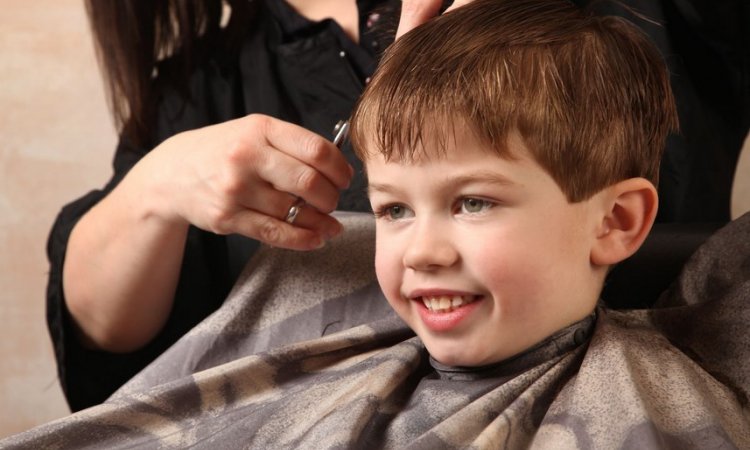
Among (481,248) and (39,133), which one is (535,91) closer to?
(481,248)

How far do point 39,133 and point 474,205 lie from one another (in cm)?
139

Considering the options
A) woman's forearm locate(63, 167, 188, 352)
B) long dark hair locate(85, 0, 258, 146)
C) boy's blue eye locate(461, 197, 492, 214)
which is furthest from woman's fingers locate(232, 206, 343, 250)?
long dark hair locate(85, 0, 258, 146)

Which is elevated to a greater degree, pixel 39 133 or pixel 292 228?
pixel 292 228

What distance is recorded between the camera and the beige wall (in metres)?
2.01

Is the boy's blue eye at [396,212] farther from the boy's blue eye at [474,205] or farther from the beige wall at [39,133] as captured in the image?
the beige wall at [39,133]

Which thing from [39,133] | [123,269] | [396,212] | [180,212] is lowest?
[39,133]

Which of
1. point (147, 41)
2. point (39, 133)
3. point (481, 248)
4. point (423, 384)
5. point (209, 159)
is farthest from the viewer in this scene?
point (39, 133)

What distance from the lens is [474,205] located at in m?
0.86

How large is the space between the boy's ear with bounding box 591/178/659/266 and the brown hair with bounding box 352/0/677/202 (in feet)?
0.05

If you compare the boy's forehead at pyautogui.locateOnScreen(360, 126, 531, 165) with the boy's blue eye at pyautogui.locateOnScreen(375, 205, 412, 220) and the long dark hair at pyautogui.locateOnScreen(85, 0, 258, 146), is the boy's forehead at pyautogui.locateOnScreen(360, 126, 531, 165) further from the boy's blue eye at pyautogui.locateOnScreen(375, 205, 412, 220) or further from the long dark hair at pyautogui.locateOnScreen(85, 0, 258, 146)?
the long dark hair at pyautogui.locateOnScreen(85, 0, 258, 146)

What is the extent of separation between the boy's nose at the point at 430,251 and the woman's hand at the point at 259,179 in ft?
0.62

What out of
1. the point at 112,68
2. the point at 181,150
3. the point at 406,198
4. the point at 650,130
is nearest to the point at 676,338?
the point at 650,130

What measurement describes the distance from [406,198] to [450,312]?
4.1 inches

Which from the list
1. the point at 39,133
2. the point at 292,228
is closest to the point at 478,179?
the point at 292,228
